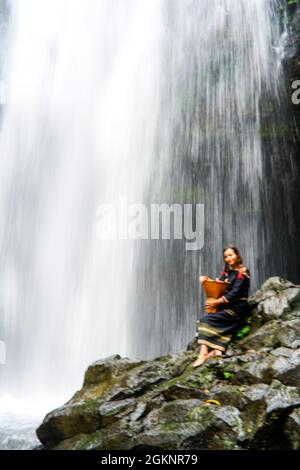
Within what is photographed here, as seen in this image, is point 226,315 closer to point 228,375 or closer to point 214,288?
point 214,288

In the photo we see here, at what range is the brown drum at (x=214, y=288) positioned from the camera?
19.5 feet

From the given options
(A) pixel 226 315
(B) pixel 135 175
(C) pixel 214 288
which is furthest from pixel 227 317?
(B) pixel 135 175

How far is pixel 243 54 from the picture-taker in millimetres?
16750

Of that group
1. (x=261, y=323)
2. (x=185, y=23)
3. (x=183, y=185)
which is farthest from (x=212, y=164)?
(x=261, y=323)

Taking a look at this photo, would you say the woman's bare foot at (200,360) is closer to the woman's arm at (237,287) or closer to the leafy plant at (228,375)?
the leafy plant at (228,375)

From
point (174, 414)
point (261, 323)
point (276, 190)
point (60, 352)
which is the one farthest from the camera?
point (276, 190)

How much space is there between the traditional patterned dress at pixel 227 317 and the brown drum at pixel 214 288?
0.25 ft

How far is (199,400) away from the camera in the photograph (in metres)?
4.69

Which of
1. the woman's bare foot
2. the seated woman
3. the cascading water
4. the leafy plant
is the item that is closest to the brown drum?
the seated woman

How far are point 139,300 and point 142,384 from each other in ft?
28.8

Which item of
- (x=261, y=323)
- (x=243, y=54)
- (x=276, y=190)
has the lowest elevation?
(x=261, y=323)

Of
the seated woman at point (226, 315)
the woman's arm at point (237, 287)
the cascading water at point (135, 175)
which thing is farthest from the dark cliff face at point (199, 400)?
the cascading water at point (135, 175)

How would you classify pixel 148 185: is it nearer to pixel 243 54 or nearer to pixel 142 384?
pixel 243 54

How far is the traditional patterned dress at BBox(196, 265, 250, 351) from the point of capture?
580 cm
